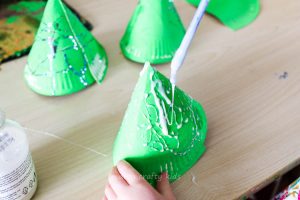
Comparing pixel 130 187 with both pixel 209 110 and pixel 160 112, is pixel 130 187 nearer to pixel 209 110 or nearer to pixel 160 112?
pixel 160 112

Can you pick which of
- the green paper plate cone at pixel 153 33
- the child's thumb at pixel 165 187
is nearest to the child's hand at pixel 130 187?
the child's thumb at pixel 165 187

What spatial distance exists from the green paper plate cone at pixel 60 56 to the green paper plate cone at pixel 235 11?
29 cm

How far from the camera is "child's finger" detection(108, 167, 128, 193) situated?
1.61ft

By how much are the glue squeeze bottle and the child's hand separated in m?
0.11

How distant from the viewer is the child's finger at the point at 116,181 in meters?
0.49

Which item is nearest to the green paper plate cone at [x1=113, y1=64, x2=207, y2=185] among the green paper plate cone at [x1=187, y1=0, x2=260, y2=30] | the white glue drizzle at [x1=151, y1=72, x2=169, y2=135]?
the white glue drizzle at [x1=151, y1=72, x2=169, y2=135]

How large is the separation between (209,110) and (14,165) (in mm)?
314

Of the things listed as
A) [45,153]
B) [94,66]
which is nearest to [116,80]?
[94,66]

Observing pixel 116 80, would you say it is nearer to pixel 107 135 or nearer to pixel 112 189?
pixel 107 135

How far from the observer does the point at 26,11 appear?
2.64ft

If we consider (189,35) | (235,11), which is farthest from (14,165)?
(235,11)

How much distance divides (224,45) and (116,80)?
0.22 m

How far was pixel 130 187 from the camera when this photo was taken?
487 millimetres

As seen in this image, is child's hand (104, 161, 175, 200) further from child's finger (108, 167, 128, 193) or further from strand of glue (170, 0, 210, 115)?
strand of glue (170, 0, 210, 115)
